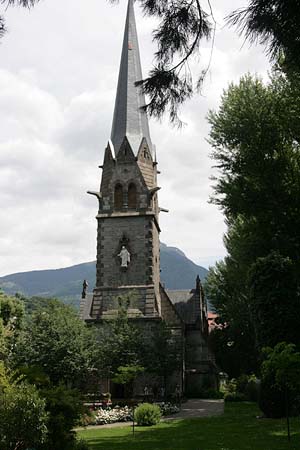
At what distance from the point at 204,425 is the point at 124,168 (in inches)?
900

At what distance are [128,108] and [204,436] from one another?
29486 mm

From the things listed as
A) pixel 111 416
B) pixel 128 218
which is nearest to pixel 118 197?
pixel 128 218

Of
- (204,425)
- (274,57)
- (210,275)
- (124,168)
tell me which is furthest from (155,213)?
(274,57)

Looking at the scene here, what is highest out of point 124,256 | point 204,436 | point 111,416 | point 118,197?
point 118,197

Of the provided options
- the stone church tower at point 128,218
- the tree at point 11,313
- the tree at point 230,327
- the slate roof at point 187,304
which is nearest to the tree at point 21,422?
the stone church tower at point 128,218

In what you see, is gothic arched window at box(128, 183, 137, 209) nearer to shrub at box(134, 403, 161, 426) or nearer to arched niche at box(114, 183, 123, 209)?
arched niche at box(114, 183, 123, 209)

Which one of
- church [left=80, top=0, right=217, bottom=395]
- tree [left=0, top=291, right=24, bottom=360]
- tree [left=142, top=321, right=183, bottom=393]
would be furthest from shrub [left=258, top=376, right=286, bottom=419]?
tree [left=0, top=291, right=24, bottom=360]

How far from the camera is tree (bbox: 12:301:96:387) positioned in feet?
97.9

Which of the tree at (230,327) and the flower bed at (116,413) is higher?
the tree at (230,327)

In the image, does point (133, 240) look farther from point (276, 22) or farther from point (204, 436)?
point (276, 22)

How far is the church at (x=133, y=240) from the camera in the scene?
116 ft

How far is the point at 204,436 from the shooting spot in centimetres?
1658

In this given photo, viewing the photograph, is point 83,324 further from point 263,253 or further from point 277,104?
point 277,104

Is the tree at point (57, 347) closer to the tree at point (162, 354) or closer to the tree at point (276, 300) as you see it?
the tree at point (162, 354)
